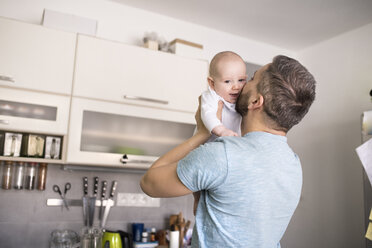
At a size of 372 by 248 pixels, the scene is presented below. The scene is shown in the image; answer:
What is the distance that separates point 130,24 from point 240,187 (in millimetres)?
2181

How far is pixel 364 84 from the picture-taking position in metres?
2.84

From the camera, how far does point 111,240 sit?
2.20 m

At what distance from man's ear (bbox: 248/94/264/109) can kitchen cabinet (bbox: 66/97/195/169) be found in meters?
1.37

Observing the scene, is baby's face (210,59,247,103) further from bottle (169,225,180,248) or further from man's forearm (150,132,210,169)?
bottle (169,225,180,248)

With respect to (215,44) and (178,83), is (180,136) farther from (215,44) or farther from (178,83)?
(215,44)

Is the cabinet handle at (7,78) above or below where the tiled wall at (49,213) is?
above

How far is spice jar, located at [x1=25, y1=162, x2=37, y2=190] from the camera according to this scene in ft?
7.57

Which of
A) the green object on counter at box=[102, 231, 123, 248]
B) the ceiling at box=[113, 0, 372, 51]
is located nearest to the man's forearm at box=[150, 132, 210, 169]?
→ the green object on counter at box=[102, 231, 123, 248]

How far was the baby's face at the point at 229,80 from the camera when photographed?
50.4 inches

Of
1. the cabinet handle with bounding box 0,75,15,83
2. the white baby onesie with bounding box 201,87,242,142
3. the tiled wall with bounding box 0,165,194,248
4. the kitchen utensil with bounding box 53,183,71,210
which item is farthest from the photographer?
the kitchen utensil with bounding box 53,183,71,210

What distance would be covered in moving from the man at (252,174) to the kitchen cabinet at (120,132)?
1246 mm

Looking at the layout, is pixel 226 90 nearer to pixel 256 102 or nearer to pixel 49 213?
pixel 256 102

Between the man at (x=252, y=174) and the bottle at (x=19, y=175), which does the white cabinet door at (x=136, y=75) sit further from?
the man at (x=252, y=174)

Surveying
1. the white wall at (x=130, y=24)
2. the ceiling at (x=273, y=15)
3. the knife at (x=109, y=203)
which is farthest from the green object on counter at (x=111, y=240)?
the ceiling at (x=273, y=15)
